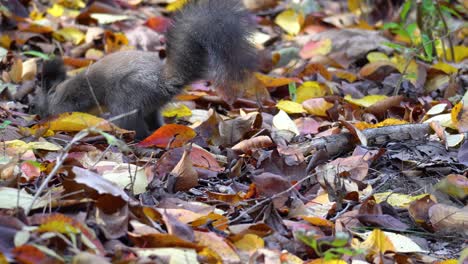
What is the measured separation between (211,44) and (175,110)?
0.80m

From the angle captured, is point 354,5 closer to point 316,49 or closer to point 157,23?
point 316,49

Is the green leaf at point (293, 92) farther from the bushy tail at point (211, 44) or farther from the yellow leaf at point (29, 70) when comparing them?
the yellow leaf at point (29, 70)

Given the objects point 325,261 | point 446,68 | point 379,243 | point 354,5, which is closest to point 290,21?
point 354,5

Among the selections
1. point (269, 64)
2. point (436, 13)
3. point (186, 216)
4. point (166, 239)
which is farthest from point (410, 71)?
point (166, 239)

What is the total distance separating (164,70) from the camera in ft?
14.8

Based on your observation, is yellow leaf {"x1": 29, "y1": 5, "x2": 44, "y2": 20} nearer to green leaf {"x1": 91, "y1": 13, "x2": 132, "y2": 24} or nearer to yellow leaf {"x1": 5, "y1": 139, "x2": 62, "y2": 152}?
green leaf {"x1": 91, "y1": 13, "x2": 132, "y2": 24}

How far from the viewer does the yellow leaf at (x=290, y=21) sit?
21.9ft

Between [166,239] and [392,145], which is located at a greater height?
[166,239]

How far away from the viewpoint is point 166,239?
98.4 inches

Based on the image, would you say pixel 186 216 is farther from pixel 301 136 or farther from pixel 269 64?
pixel 269 64

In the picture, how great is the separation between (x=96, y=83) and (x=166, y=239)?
7.95 ft

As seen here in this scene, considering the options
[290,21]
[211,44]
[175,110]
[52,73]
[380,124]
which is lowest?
[290,21]

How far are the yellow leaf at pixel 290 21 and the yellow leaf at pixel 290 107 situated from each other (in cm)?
208

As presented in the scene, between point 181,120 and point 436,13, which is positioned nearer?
point 181,120
